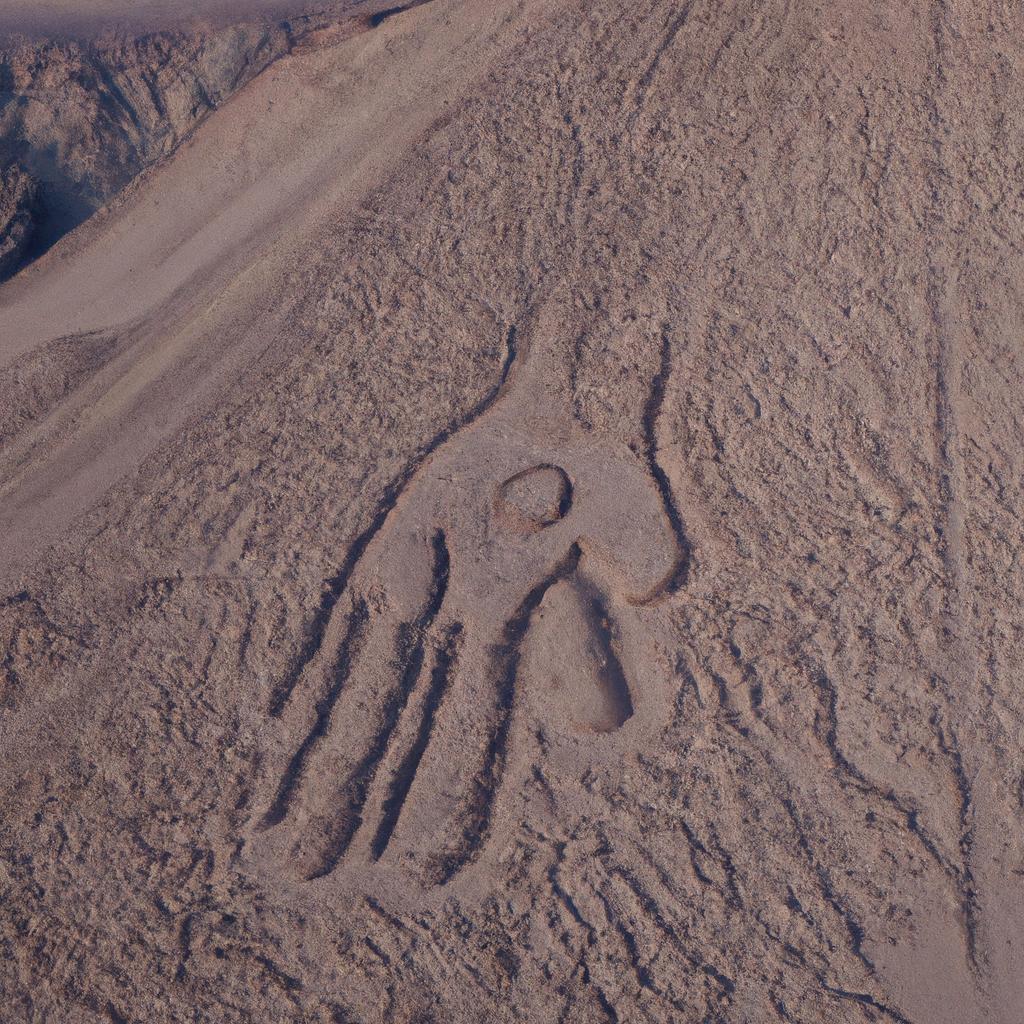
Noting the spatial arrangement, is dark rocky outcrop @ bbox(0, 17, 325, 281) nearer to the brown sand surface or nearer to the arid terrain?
the brown sand surface

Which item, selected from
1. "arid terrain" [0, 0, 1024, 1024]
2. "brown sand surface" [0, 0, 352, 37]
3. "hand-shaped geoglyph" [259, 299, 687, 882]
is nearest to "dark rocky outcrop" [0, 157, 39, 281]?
"arid terrain" [0, 0, 1024, 1024]

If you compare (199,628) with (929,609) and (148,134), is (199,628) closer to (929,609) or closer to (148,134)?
(148,134)

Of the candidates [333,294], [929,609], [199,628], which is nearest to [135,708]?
[199,628]

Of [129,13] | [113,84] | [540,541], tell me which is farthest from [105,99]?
[540,541]

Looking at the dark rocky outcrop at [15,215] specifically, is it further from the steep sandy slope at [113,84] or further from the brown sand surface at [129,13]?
the brown sand surface at [129,13]

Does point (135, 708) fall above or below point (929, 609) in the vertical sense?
above

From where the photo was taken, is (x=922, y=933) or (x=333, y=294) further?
(x=333, y=294)

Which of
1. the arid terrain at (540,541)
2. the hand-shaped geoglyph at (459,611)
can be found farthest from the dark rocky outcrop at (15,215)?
the hand-shaped geoglyph at (459,611)

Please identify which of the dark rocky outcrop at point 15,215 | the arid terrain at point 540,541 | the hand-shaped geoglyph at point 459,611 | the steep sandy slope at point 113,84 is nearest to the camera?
the arid terrain at point 540,541
